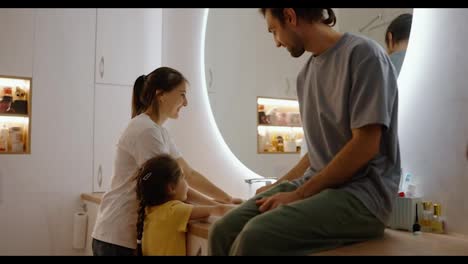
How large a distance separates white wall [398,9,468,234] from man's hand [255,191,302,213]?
1.69ft

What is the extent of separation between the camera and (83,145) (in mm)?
2680

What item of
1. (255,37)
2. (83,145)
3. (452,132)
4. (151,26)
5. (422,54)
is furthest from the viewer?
(151,26)

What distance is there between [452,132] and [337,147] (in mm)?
388

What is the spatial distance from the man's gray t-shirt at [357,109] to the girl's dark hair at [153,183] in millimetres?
495

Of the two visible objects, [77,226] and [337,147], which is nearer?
[337,147]

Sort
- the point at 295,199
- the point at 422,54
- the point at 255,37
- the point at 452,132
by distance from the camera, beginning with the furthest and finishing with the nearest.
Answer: the point at 255,37 → the point at 422,54 → the point at 452,132 → the point at 295,199

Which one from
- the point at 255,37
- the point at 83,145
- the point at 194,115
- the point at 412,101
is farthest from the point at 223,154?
the point at 412,101

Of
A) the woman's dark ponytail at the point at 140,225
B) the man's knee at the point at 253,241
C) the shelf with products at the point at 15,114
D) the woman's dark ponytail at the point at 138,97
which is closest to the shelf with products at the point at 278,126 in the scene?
the woman's dark ponytail at the point at 138,97

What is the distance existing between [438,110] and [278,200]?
60cm

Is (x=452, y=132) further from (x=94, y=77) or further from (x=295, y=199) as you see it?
(x=94, y=77)

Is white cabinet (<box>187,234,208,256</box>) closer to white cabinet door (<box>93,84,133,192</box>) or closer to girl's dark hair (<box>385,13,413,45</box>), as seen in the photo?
girl's dark hair (<box>385,13,413,45</box>)

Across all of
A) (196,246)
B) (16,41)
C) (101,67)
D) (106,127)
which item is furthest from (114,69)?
(196,246)

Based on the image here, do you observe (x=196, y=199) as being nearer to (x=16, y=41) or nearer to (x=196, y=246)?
(x=196, y=246)

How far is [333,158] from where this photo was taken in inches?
42.3
